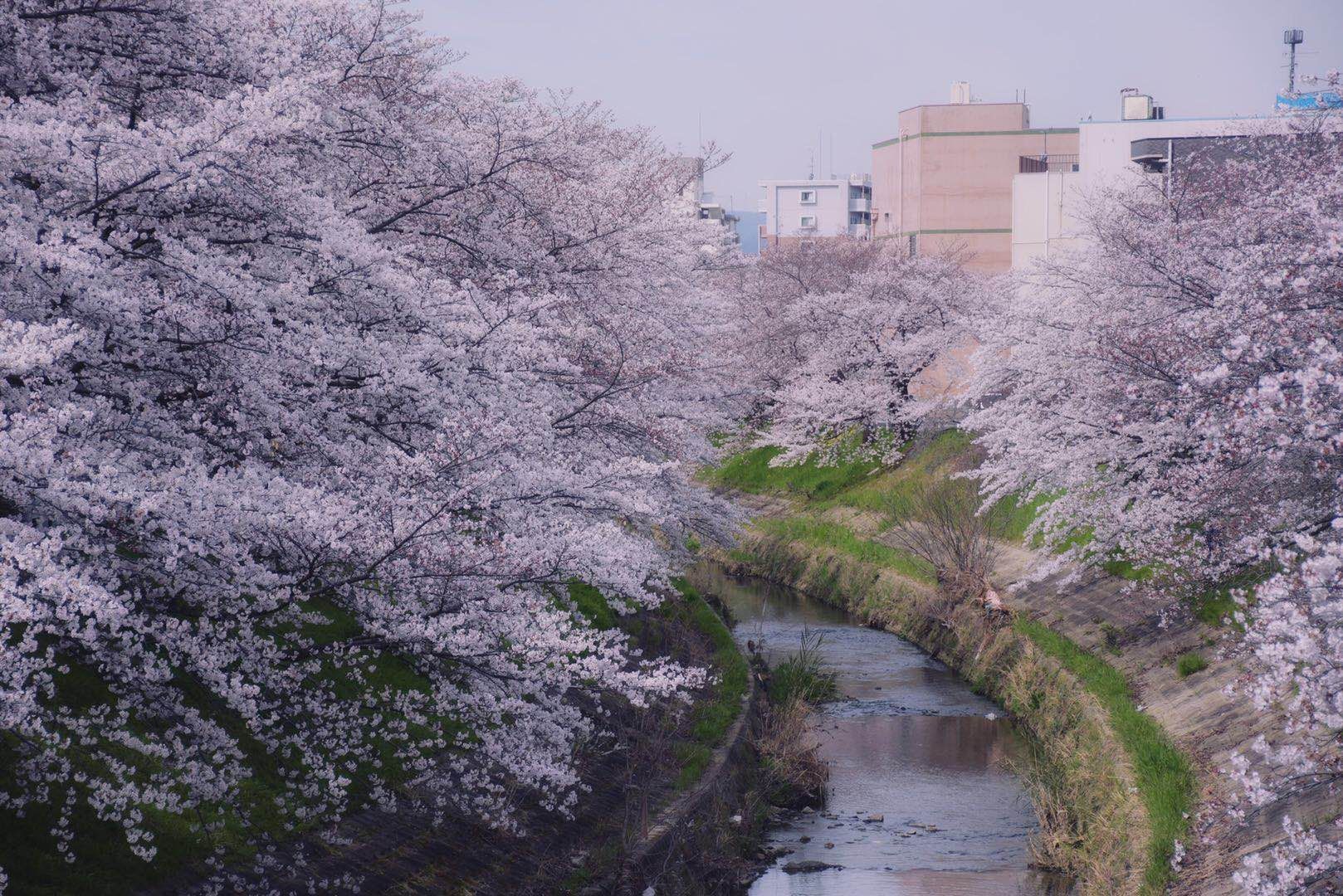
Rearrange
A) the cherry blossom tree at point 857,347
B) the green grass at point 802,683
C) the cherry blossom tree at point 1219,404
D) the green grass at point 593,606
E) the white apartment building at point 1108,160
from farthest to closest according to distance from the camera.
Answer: the cherry blossom tree at point 857,347 → the white apartment building at point 1108,160 → the green grass at point 802,683 → the green grass at point 593,606 → the cherry blossom tree at point 1219,404

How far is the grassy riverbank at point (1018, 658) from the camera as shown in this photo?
A: 12.3m

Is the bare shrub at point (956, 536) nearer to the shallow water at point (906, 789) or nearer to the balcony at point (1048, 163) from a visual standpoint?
the shallow water at point (906, 789)

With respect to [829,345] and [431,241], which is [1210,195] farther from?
[829,345]

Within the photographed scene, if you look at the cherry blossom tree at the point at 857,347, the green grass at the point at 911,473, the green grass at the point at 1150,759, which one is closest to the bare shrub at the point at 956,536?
the green grass at the point at 1150,759

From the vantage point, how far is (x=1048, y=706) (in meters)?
17.6

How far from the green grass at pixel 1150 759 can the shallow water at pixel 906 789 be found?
1.37m

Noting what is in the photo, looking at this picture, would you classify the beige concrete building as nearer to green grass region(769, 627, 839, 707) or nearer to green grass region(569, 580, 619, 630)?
green grass region(769, 627, 839, 707)

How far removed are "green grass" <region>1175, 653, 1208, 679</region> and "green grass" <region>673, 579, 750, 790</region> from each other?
18.4 ft

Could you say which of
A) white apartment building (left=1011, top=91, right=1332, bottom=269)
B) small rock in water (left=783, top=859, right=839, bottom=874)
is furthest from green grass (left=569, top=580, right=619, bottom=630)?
white apartment building (left=1011, top=91, right=1332, bottom=269)

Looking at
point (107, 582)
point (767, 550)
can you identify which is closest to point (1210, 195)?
point (767, 550)

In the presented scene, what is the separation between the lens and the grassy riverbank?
40.3 ft

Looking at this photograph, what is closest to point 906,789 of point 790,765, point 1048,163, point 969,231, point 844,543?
point 790,765

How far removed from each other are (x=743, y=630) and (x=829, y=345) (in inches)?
552

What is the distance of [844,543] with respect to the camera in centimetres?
2980
